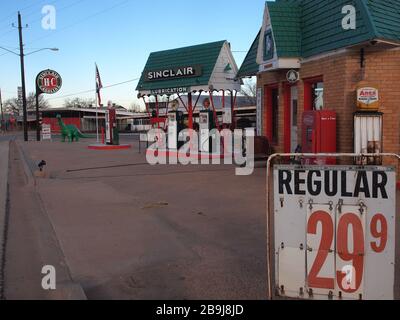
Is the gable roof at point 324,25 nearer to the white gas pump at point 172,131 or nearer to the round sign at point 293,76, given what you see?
the round sign at point 293,76

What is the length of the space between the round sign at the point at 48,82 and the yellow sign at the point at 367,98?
32368mm

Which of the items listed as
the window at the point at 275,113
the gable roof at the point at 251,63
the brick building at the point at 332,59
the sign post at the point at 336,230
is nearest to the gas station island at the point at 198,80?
the gable roof at the point at 251,63

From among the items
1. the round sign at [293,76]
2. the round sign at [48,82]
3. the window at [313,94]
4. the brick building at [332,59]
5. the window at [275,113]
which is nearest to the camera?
the brick building at [332,59]

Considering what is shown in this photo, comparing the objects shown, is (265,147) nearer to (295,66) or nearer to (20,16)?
(295,66)

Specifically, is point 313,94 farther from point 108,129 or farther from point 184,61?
point 108,129

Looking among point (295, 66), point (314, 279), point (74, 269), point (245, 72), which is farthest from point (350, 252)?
point (245, 72)

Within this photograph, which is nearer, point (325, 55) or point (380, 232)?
point (380, 232)

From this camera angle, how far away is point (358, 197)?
12.4 ft

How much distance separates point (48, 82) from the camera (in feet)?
125

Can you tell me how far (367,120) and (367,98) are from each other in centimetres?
48

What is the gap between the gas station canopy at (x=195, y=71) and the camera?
2038 cm

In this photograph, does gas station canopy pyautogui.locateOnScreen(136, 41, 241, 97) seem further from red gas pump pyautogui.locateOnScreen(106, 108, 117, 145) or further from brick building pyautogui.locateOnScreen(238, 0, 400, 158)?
brick building pyautogui.locateOnScreen(238, 0, 400, 158)

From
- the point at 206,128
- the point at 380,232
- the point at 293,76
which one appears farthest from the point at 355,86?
the point at 206,128

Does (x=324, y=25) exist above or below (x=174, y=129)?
above
